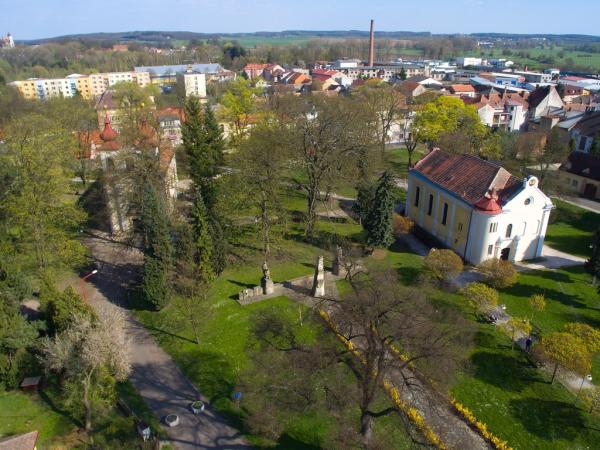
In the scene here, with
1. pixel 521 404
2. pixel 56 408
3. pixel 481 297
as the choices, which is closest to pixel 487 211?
pixel 481 297

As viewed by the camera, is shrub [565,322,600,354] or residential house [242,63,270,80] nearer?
shrub [565,322,600,354]

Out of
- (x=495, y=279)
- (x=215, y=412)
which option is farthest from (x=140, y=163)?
(x=495, y=279)

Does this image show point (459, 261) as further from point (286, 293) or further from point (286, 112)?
point (286, 112)

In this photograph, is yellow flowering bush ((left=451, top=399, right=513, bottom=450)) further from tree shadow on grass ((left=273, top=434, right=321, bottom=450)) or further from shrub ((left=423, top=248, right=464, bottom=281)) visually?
shrub ((left=423, top=248, right=464, bottom=281))

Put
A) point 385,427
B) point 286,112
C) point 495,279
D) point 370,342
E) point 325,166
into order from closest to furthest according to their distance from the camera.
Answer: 1. point 370,342
2. point 385,427
3. point 495,279
4. point 325,166
5. point 286,112

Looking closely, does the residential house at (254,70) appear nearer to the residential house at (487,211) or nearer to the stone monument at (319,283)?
the residential house at (487,211)

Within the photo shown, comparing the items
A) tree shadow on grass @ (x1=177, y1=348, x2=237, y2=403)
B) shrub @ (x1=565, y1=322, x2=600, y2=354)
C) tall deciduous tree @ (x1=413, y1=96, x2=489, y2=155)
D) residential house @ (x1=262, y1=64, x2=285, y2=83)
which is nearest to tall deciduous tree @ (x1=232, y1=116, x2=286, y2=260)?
tree shadow on grass @ (x1=177, y1=348, x2=237, y2=403)
